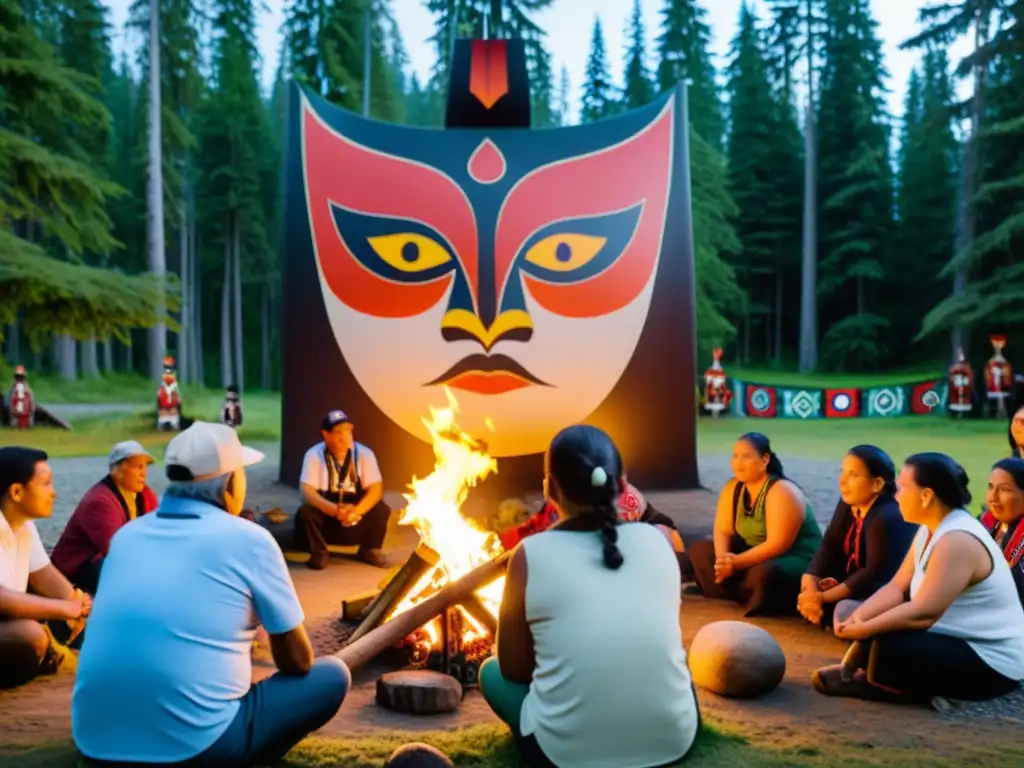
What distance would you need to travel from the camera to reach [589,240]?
938cm

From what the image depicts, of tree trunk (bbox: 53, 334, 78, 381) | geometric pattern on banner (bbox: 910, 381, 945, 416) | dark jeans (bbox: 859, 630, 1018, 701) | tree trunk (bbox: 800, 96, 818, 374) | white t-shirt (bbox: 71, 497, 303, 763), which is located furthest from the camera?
tree trunk (bbox: 800, 96, 818, 374)

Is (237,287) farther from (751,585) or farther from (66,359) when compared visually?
(751,585)

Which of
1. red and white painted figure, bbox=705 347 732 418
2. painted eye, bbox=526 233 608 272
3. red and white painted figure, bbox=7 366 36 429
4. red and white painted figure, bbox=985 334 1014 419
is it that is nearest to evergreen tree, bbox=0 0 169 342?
painted eye, bbox=526 233 608 272

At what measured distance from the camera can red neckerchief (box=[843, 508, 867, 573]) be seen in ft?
14.9

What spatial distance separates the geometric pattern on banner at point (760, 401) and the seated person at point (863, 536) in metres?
17.6

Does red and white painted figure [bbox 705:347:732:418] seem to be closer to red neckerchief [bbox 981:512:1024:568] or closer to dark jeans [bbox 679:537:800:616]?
dark jeans [bbox 679:537:800:616]

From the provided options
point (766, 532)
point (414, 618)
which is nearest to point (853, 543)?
point (766, 532)

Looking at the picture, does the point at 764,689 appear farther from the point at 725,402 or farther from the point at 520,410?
the point at 725,402

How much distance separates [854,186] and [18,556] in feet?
104

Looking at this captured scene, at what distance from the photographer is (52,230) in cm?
1128

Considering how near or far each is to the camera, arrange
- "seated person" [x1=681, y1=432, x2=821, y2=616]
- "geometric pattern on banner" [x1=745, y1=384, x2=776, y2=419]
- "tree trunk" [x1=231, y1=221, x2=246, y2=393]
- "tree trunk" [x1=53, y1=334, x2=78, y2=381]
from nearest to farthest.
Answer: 1. "seated person" [x1=681, y1=432, x2=821, y2=616]
2. "geometric pattern on banner" [x1=745, y1=384, x2=776, y2=419]
3. "tree trunk" [x1=53, y1=334, x2=78, y2=381]
4. "tree trunk" [x1=231, y1=221, x2=246, y2=393]

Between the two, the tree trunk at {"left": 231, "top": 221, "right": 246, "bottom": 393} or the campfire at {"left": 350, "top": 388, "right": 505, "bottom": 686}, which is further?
the tree trunk at {"left": 231, "top": 221, "right": 246, "bottom": 393}

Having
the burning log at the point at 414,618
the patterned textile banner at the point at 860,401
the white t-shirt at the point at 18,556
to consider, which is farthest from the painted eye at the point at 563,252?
the patterned textile banner at the point at 860,401

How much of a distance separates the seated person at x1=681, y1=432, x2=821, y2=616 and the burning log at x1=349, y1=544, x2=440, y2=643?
5.86 ft
